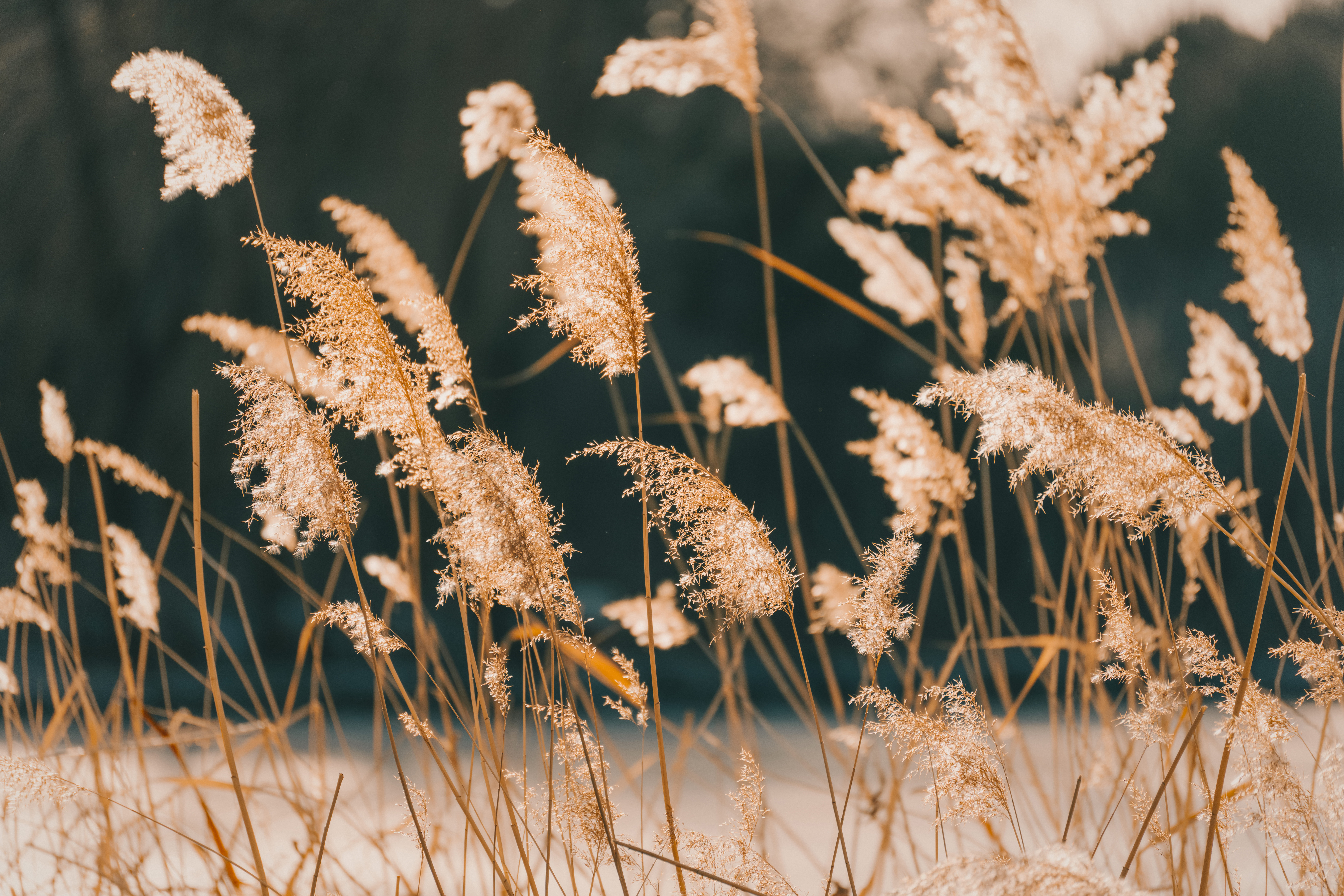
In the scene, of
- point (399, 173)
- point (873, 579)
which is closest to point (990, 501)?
point (873, 579)

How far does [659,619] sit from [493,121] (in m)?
0.37

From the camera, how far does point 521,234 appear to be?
2.81 ft

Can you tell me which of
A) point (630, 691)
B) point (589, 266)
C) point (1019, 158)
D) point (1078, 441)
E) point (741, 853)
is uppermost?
point (1019, 158)

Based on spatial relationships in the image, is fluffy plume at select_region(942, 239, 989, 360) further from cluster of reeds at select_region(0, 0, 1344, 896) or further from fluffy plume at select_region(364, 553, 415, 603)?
fluffy plume at select_region(364, 553, 415, 603)

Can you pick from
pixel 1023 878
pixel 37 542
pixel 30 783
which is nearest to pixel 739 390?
pixel 1023 878

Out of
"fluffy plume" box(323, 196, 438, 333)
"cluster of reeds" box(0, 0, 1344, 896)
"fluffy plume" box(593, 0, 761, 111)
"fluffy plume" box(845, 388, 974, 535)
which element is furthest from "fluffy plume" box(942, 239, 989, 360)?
"fluffy plume" box(323, 196, 438, 333)

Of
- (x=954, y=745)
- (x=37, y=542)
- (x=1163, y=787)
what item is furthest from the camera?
(x=37, y=542)

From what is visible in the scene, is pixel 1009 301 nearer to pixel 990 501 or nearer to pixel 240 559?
pixel 990 501

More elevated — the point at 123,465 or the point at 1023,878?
the point at 123,465

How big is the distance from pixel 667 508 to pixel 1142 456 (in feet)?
0.68

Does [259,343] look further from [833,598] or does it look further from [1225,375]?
[1225,375]

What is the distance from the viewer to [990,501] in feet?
2.43

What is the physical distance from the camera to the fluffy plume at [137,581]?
2.14 feet

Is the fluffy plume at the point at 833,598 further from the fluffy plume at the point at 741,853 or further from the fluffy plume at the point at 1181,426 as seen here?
the fluffy plume at the point at 1181,426
